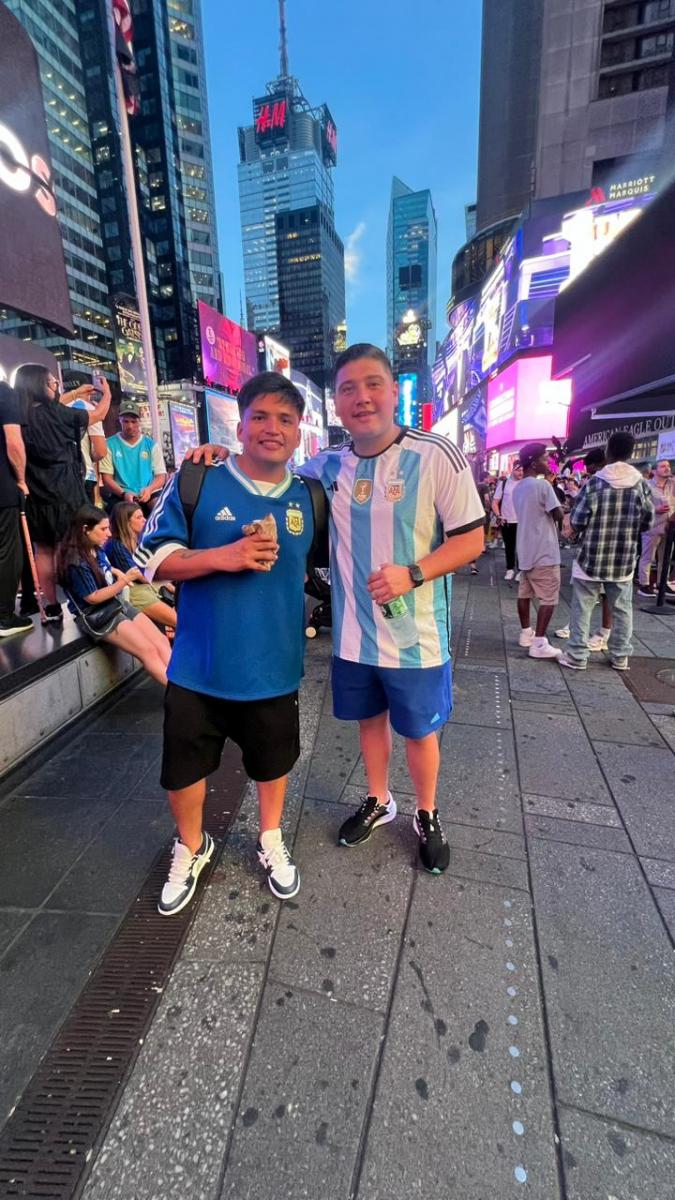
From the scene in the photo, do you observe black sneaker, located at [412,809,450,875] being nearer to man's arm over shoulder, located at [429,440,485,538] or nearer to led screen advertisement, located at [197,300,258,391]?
man's arm over shoulder, located at [429,440,485,538]

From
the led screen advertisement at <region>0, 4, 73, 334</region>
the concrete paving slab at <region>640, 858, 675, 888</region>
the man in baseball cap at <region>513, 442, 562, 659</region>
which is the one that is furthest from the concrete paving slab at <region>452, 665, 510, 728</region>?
A: the led screen advertisement at <region>0, 4, 73, 334</region>

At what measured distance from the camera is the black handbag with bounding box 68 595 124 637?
3744mm

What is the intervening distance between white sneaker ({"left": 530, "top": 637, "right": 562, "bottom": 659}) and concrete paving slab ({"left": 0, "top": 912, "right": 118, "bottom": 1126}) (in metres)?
4.32

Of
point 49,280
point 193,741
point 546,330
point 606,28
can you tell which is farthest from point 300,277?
point 193,741

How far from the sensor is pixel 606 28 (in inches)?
1254

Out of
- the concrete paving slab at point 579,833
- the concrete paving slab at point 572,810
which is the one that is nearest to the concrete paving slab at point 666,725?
the concrete paving slab at point 572,810

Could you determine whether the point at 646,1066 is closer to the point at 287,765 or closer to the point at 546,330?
the point at 287,765

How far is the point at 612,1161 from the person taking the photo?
127 centimetres

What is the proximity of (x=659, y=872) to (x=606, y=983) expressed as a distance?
0.72 meters

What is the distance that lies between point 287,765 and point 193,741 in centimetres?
42

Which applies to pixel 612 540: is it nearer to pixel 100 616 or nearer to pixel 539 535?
pixel 539 535

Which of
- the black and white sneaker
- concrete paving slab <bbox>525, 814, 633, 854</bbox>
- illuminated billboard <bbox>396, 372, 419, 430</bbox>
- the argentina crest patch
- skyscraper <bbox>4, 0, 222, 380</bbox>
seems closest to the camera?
the argentina crest patch

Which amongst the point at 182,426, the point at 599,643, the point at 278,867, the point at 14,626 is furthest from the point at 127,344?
the point at 278,867

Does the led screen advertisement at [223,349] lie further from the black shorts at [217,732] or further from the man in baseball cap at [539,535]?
the black shorts at [217,732]
